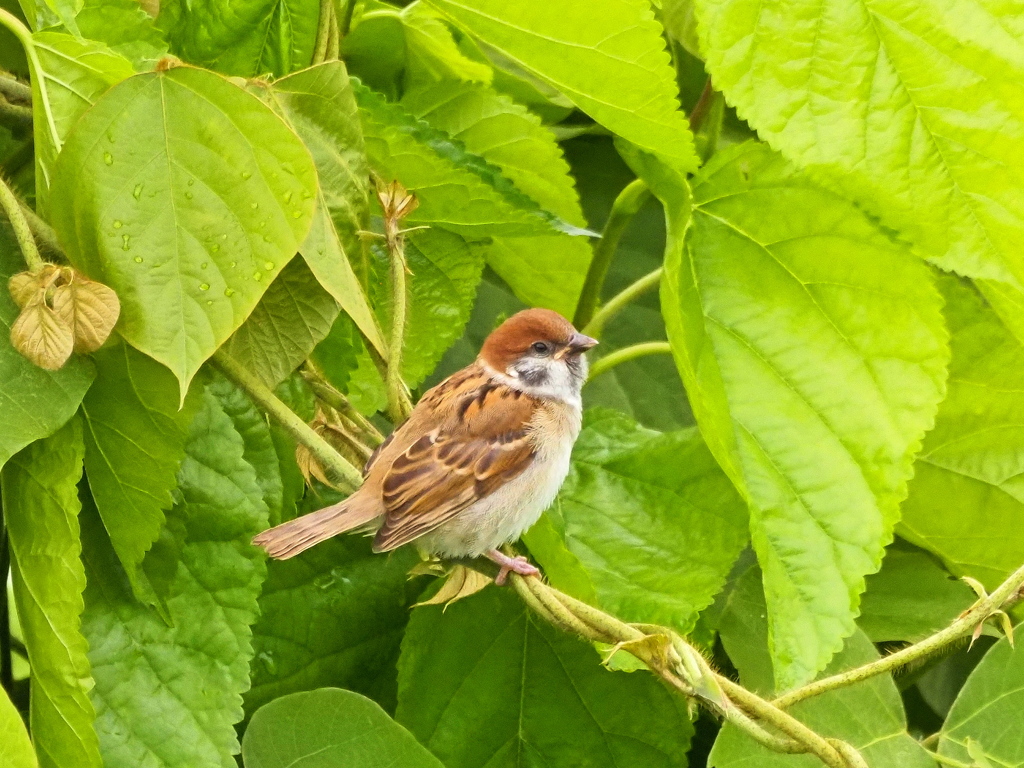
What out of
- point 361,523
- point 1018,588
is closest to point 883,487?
point 1018,588

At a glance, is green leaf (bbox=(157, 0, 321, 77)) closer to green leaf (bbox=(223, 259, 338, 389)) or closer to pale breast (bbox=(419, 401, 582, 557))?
green leaf (bbox=(223, 259, 338, 389))

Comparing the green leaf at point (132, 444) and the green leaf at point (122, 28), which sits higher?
the green leaf at point (122, 28)

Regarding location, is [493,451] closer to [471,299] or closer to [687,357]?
[471,299]

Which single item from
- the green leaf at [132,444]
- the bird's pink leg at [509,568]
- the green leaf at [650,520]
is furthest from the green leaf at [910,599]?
the green leaf at [132,444]

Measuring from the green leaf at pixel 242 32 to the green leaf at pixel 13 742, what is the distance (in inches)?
25.4

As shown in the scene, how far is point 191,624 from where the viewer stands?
3.33ft

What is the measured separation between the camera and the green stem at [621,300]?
1318 mm

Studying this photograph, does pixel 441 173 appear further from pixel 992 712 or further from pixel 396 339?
pixel 992 712

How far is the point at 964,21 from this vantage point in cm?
102

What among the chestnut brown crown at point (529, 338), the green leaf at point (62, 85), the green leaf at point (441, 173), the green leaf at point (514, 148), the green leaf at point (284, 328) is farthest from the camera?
the chestnut brown crown at point (529, 338)

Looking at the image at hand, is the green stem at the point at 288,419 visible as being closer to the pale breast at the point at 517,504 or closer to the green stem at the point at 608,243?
the pale breast at the point at 517,504

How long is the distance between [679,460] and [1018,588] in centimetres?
39

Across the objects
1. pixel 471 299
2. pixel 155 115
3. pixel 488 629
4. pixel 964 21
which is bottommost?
pixel 488 629

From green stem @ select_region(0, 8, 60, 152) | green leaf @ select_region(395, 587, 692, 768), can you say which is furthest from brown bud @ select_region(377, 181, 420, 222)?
green leaf @ select_region(395, 587, 692, 768)
